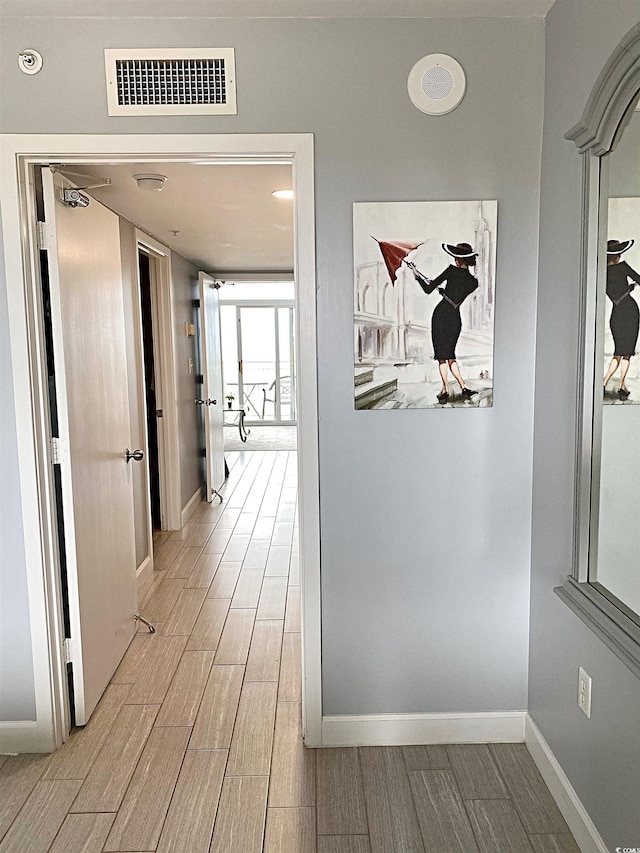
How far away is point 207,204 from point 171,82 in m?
1.60

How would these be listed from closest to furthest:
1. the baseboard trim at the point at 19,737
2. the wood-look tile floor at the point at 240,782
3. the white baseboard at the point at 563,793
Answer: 1. the white baseboard at the point at 563,793
2. the wood-look tile floor at the point at 240,782
3. the baseboard trim at the point at 19,737

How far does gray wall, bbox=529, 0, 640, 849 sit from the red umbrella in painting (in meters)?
0.45

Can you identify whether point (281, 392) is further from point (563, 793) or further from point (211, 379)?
point (563, 793)

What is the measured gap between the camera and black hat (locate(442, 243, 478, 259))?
7.29ft

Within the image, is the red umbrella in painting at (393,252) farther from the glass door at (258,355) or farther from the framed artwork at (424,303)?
the glass door at (258,355)

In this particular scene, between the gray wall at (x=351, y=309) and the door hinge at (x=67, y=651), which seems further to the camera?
the door hinge at (x=67, y=651)

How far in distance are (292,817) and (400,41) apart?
8.22 ft

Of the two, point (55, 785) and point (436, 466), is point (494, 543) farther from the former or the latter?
point (55, 785)

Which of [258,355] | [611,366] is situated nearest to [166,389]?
[611,366]

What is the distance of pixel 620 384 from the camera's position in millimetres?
1729

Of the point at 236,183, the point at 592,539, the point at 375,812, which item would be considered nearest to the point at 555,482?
the point at 592,539

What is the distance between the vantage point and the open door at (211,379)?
592cm

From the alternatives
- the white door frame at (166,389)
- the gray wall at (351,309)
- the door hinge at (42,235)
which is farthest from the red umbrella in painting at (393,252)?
the white door frame at (166,389)

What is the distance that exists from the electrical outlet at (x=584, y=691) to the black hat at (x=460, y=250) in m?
1.36
